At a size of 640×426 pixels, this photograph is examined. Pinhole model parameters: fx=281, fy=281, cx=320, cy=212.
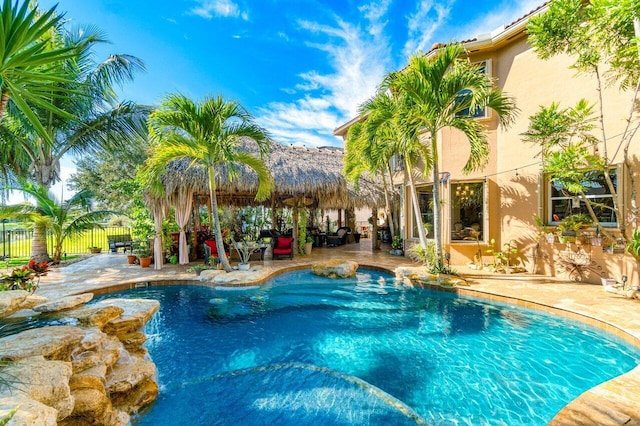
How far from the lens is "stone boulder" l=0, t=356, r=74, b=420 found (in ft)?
7.67

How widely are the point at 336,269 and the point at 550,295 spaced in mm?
5443

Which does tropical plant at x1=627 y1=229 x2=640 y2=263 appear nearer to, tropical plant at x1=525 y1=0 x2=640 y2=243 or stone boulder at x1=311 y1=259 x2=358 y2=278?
tropical plant at x1=525 y1=0 x2=640 y2=243

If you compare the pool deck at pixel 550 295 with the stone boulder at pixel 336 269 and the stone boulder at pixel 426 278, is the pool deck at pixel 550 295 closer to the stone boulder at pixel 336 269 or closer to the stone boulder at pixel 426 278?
the stone boulder at pixel 426 278

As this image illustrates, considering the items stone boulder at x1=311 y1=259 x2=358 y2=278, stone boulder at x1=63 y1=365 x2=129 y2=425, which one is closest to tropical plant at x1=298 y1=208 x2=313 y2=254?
stone boulder at x1=311 y1=259 x2=358 y2=278

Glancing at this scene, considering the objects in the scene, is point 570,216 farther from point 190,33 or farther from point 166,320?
point 190,33

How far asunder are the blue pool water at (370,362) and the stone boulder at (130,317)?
2.02 ft

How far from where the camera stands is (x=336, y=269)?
918cm

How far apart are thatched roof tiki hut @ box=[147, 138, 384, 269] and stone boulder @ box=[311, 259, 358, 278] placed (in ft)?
12.0

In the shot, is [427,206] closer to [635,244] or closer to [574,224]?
[574,224]

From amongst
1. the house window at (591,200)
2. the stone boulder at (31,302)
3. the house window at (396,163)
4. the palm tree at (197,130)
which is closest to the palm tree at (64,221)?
the palm tree at (197,130)

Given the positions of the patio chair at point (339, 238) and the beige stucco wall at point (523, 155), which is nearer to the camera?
the beige stucco wall at point (523, 155)

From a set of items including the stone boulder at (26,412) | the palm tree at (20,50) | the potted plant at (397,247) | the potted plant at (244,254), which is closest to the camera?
the stone boulder at (26,412)

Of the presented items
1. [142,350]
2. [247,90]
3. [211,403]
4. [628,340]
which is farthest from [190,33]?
[628,340]

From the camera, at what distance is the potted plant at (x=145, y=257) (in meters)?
9.95
